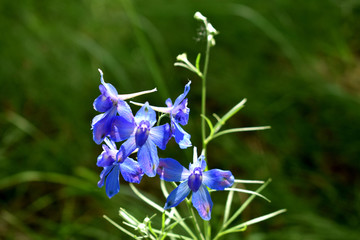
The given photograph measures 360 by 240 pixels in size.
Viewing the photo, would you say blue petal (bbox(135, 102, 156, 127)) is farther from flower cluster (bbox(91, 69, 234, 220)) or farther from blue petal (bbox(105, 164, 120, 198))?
blue petal (bbox(105, 164, 120, 198))

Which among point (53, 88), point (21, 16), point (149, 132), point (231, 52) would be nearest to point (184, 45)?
point (231, 52)

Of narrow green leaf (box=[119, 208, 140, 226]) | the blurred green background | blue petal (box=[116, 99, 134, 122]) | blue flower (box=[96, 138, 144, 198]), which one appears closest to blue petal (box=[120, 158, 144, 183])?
blue flower (box=[96, 138, 144, 198])

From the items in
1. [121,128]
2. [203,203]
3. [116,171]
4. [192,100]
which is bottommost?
[192,100]

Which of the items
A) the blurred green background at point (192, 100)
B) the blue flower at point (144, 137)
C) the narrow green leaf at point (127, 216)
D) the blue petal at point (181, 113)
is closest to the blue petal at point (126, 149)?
the blue flower at point (144, 137)

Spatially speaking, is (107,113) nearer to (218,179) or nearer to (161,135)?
Result: (161,135)

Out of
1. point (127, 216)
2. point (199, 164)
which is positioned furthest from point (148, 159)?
point (127, 216)

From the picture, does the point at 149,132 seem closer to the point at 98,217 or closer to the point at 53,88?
the point at 98,217
